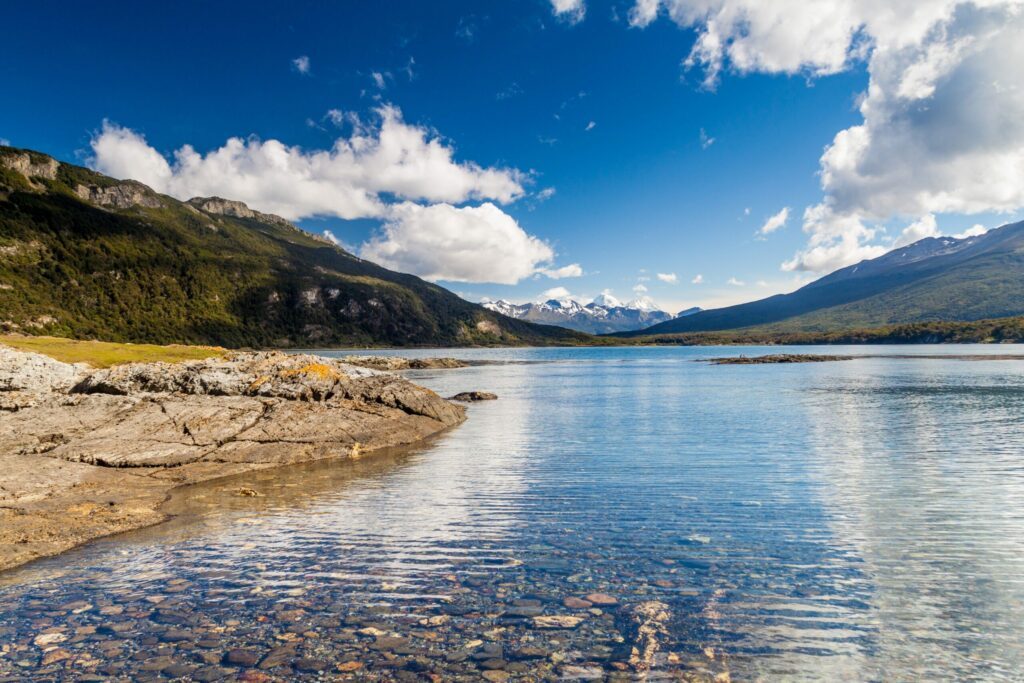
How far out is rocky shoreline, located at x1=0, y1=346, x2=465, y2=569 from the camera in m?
18.9

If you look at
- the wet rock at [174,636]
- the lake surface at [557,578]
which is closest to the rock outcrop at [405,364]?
the lake surface at [557,578]

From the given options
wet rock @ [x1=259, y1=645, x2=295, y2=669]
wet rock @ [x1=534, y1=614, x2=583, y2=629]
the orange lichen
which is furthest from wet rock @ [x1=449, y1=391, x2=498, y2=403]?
wet rock @ [x1=259, y1=645, x2=295, y2=669]

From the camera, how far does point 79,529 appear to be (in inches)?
670

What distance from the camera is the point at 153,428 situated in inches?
1115

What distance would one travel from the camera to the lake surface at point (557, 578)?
9.59 meters

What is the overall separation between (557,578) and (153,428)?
24535mm

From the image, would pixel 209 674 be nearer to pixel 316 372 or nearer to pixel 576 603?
pixel 576 603

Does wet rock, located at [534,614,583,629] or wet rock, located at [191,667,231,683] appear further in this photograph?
wet rock, located at [534,614,583,629]

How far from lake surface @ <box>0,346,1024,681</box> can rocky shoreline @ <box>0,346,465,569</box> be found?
1.90m

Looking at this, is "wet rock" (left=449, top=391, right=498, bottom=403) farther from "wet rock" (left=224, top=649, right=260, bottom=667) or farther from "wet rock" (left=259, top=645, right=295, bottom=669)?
"wet rock" (left=224, top=649, right=260, bottom=667)

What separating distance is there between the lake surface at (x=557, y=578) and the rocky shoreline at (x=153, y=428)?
190 cm

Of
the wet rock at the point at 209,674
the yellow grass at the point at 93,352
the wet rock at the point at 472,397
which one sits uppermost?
the yellow grass at the point at 93,352

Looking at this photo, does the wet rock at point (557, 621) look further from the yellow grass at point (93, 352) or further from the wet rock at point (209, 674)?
the yellow grass at point (93, 352)

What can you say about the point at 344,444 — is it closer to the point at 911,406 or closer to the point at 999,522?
the point at 999,522
